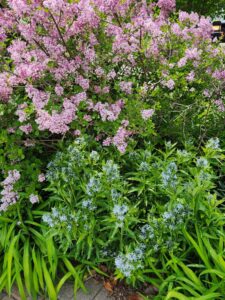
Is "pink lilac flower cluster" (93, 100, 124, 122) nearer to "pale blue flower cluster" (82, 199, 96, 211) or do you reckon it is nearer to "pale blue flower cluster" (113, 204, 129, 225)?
"pale blue flower cluster" (82, 199, 96, 211)

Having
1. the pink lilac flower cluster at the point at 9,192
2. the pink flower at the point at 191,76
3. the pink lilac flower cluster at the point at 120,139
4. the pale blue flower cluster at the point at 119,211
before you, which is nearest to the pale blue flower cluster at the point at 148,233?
the pale blue flower cluster at the point at 119,211

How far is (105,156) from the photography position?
3.01 m

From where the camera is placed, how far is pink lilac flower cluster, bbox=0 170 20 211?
276cm

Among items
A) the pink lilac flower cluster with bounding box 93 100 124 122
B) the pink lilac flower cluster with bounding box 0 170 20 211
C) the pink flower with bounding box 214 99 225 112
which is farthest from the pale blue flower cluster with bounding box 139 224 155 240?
the pink flower with bounding box 214 99 225 112

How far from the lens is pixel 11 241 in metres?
2.71

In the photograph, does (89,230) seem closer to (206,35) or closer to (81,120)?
(81,120)

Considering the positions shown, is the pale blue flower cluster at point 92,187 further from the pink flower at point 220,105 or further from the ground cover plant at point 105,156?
the pink flower at point 220,105

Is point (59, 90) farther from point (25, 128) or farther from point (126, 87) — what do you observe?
point (126, 87)

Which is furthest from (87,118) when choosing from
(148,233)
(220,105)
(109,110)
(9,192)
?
(220,105)

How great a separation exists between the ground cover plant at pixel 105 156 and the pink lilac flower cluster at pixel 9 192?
1 centimetres

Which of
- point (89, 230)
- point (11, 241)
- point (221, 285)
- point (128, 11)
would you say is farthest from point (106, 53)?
point (221, 285)

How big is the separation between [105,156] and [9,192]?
0.88m

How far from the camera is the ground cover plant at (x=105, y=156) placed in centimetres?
236

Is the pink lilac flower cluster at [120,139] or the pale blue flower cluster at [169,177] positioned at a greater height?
the pink lilac flower cluster at [120,139]
